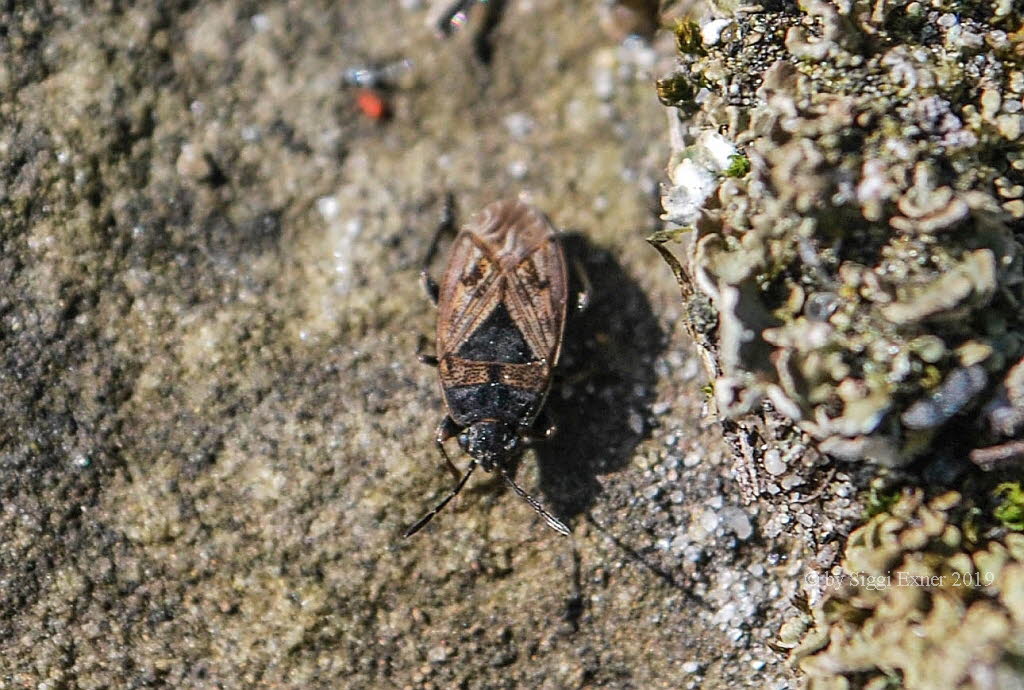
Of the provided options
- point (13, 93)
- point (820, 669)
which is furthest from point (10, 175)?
point (820, 669)

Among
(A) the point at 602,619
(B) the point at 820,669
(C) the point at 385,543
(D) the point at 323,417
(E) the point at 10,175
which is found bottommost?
(A) the point at 602,619

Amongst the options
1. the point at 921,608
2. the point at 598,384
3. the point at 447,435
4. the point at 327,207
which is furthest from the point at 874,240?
the point at 327,207

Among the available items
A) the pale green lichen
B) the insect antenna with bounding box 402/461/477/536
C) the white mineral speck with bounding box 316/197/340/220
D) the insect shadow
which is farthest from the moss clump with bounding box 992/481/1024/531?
the white mineral speck with bounding box 316/197/340/220

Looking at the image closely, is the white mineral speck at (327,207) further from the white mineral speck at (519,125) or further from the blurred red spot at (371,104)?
the white mineral speck at (519,125)

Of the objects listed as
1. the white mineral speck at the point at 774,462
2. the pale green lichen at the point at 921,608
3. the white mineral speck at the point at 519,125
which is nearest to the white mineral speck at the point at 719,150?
the white mineral speck at the point at 774,462

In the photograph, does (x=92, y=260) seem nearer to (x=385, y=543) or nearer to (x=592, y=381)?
(x=385, y=543)

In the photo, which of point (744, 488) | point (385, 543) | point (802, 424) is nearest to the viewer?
point (802, 424)

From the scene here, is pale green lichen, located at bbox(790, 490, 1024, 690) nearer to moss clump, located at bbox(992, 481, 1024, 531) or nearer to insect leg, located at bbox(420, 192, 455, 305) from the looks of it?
moss clump, located at bbox(992, 481, 1024, 531)
